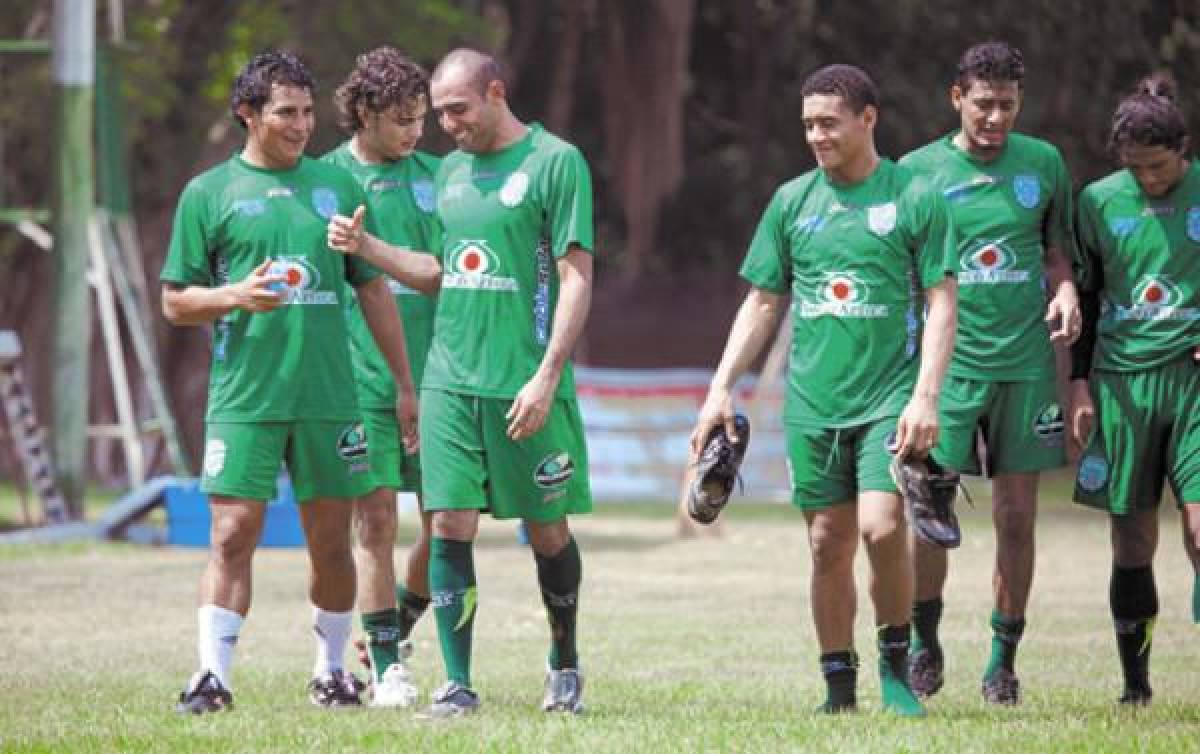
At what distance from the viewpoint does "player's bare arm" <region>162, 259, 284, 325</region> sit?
372 inches

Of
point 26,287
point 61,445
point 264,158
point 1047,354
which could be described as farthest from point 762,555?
point 26,287

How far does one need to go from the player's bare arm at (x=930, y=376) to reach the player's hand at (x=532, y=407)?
1.27 meters

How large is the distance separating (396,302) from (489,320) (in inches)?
50.0

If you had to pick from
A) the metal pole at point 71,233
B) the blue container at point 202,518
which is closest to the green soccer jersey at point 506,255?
the blue container at point 202,518

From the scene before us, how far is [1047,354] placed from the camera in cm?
1066

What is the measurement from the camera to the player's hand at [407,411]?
1042 centimetres

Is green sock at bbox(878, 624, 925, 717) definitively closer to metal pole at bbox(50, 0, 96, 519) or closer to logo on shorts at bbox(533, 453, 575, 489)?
logo on shorts at bbox(533, 453, 575, 489)

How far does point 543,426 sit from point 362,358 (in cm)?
149

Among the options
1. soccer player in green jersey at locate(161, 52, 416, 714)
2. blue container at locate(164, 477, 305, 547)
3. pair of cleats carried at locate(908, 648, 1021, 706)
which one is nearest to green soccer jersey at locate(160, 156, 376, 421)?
soccer player in green jersey at locate(161, 52, 416, 714)

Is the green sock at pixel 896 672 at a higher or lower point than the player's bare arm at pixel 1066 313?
lower

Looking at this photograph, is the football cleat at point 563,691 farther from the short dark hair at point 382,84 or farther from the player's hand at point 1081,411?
the short dark hair at point 382,84

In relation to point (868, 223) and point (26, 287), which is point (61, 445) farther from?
point (868, 223)

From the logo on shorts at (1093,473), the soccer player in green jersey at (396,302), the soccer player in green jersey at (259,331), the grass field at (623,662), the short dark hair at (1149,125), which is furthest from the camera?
the soccer player in green jersey at (396,302)

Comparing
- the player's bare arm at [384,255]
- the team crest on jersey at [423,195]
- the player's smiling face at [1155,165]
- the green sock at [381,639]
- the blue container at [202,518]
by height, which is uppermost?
the player's smiling face at [1155,165]
